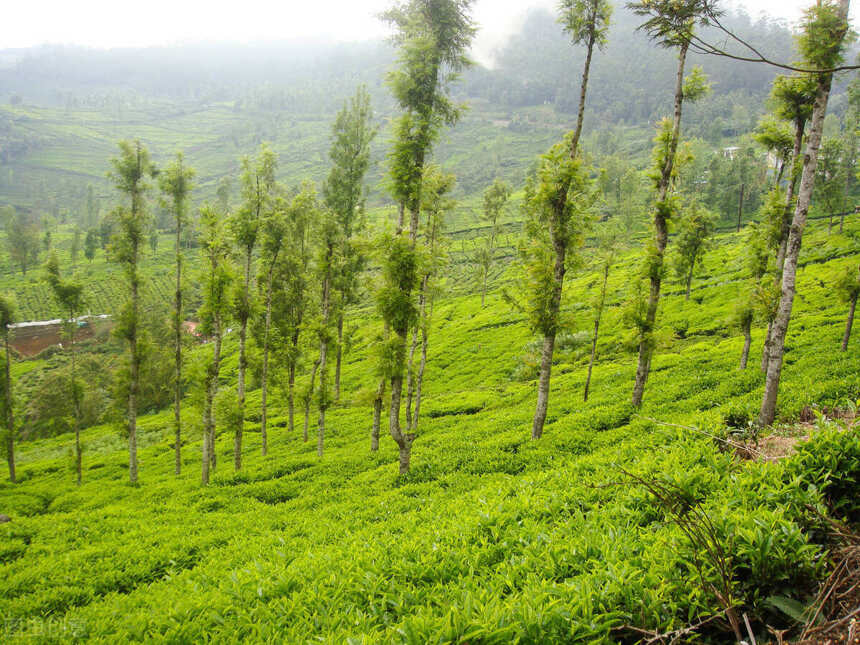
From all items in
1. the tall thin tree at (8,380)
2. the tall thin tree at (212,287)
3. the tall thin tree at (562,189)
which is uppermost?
the tall thin tree at (562,189)

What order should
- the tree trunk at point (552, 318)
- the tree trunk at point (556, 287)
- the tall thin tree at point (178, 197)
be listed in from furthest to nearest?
the tall thin tree at point (178, 197) → the tree trunk at point (552, 318) → the tree trunk at point (556, 287)

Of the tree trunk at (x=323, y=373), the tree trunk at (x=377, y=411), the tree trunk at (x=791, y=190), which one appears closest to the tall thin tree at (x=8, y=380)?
the tree trunk at (x=323, y=373)

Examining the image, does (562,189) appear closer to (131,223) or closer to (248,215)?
(248,215)

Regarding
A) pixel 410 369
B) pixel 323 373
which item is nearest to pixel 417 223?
pixel 410 369

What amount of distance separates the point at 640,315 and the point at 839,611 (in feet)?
52.7

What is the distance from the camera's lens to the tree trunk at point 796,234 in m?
11.6

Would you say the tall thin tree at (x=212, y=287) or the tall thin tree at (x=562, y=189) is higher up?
the tall thin tree at (x=562, y=189)

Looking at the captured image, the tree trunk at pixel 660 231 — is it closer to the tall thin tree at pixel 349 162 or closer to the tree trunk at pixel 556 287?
the tree trunk at pixel 556 287

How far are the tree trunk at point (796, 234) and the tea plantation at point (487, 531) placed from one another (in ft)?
3.32

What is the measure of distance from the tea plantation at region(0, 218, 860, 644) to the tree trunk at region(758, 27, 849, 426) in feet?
3.32

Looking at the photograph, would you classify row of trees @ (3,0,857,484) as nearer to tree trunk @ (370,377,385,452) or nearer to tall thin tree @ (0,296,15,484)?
tree trunk @ (370,377,385,452)

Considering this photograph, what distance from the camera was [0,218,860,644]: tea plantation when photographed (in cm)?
402

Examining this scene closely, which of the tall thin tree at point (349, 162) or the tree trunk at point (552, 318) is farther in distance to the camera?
the tall thin tree at point (349, 162)

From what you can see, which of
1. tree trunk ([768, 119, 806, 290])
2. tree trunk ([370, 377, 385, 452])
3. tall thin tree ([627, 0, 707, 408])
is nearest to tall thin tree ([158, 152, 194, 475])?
tree trunk ([370, 377, 385, 452])
